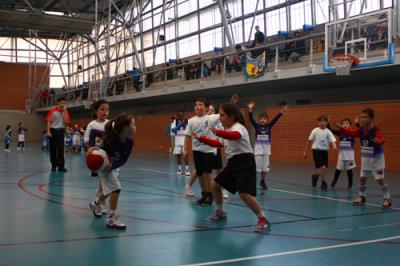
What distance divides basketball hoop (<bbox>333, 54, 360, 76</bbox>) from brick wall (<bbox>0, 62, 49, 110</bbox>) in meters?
39.4

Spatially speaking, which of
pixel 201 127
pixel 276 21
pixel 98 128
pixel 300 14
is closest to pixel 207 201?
pixel 201 127

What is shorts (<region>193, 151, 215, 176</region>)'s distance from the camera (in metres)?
7.86

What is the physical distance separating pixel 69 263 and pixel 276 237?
2551 millimetres

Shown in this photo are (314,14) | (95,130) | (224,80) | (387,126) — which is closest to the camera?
(95,130)

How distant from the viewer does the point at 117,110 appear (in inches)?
1532

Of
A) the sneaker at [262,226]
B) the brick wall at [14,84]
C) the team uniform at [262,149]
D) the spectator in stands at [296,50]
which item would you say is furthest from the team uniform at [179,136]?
the brick wall at [14,84]

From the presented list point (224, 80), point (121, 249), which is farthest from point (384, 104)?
point (121, 249)

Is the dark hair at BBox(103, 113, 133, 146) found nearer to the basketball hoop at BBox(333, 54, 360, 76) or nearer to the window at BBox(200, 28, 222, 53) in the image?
the basketball hoop at BBox(333, 54, 360, 76)

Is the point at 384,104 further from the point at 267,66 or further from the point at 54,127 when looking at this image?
the point at 54,127

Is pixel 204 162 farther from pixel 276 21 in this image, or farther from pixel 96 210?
pixel 276 21

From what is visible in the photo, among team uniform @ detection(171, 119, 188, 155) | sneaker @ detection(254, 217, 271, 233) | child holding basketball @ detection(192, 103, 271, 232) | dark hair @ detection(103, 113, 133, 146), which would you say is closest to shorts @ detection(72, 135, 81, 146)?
team uniform @ detection(171, 119, 188, 155)

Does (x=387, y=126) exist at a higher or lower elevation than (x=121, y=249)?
higher

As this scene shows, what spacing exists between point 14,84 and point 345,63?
42883 millimetres

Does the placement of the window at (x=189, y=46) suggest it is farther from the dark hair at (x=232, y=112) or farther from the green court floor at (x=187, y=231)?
the dark hair at (x=232, y=112)
